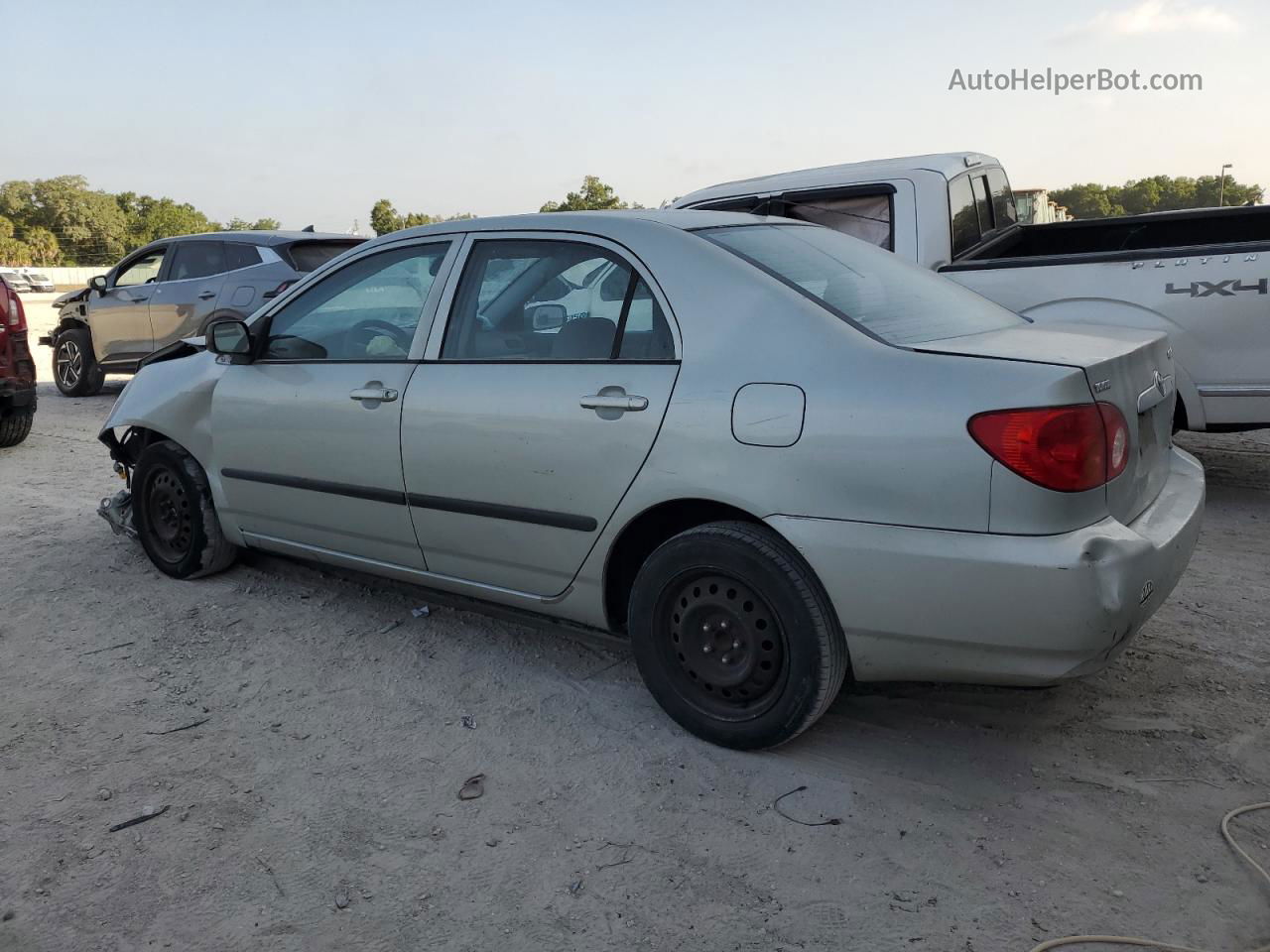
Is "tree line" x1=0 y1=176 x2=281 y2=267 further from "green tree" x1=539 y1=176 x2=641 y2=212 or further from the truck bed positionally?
the truck bed

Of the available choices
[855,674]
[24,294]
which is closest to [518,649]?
[855,674]

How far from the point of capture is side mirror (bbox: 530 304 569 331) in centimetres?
347

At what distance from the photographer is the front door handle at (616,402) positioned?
10.2 ft

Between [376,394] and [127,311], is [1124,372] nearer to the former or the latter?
[376,394]

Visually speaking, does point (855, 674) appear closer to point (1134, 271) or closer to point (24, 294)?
point (1134, 271)

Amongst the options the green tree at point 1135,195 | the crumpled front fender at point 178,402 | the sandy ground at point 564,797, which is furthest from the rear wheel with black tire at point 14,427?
the green tree at point 1135,195

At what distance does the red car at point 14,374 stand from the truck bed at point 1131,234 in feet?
23.1

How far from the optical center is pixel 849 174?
664cm

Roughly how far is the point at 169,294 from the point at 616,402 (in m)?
9.17

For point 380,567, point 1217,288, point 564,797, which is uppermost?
point 1217,288

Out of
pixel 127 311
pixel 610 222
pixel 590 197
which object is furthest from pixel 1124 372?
pixel 590 197

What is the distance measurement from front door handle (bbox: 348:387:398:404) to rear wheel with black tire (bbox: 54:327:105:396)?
9.40 m

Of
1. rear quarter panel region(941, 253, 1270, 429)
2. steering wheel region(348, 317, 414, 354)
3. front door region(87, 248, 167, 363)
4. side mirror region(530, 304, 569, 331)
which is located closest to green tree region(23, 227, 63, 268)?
front door region(87, 248, 167, 363)

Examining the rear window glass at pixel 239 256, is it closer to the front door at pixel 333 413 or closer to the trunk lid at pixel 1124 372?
the front door at pixel 333 413
